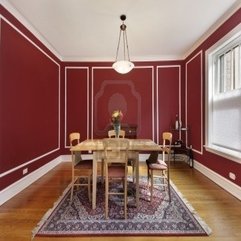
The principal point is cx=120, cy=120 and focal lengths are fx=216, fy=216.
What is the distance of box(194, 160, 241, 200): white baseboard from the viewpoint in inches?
123

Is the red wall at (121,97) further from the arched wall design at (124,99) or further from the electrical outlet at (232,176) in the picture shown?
the electrical outlet at (232,176)

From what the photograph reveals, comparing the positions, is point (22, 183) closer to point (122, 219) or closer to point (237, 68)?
point (122, 219)

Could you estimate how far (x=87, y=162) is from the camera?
326 cm

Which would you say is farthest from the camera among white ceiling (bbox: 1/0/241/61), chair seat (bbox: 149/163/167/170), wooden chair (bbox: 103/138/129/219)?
white ceiling (bbox: 1/0/241/61)

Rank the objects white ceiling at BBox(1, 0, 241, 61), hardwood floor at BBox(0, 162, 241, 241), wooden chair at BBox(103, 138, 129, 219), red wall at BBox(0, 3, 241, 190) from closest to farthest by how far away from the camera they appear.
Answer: hardwood floor at BBox(0, 162, 241, 241) → wooden chair at BBox(103, 138, 129, 219) → white ceiling at BBox(1, 0, 241, 61) → red wall at BBox(0, 3, 241, 190)

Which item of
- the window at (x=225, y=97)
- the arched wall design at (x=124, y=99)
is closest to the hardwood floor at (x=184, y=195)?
the window at (x=225, y=97)

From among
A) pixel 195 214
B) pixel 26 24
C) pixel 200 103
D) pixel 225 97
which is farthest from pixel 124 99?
pixel 195 214

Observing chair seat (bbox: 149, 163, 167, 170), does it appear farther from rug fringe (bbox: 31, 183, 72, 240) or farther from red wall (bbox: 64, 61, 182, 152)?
red wall (bbox: 64, 61, 182, 152)

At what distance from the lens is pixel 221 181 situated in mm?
Result: 3582

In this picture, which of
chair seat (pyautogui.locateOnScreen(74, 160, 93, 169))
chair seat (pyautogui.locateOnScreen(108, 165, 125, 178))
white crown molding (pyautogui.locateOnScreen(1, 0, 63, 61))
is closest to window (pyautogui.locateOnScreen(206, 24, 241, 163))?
chair seat (pyautogui.locateOnScreen(108, 165, 125, 178))

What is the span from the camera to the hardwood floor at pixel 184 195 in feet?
6.96

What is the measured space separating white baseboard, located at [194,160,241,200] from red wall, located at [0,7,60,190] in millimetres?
3282

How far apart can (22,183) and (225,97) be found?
3.68 m

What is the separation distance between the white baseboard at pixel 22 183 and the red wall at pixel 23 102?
78 mm
